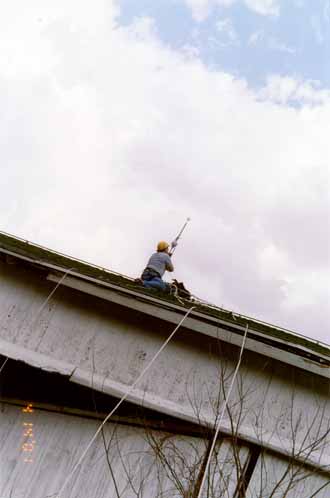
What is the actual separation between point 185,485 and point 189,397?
40.2 inches

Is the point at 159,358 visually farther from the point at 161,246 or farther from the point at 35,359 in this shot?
the point at 161,246

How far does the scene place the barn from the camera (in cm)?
526

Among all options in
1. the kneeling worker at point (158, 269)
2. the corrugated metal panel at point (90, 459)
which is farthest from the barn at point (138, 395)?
the kneeling worker at point (158, 269)

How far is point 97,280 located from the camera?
227 inches

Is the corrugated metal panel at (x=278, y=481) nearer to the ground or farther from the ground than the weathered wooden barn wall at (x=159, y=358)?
nearer to the ground

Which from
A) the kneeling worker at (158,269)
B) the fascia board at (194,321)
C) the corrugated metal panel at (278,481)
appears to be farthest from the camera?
the kneeling worker at (158,269)

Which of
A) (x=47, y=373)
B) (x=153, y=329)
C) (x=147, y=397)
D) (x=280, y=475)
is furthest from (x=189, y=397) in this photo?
(x=47, y=373)

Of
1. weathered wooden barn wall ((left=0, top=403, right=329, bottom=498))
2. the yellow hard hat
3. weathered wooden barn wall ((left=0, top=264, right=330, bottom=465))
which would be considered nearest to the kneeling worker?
the yellow hard hat

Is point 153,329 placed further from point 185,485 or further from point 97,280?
point 185,485

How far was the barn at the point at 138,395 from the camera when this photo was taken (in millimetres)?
5262

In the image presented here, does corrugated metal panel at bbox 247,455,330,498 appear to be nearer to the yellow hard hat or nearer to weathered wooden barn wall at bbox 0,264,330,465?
weathered wooden barn wall at bbox 0,264,330,465

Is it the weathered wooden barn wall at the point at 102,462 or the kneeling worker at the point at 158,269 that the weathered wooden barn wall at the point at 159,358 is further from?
the kneeling worker at the point at 158,269

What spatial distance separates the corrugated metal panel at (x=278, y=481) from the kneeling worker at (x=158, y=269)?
11.2 ft

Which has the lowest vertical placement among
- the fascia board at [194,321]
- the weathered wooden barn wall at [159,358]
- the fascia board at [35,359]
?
the fascia board at [35,359]
